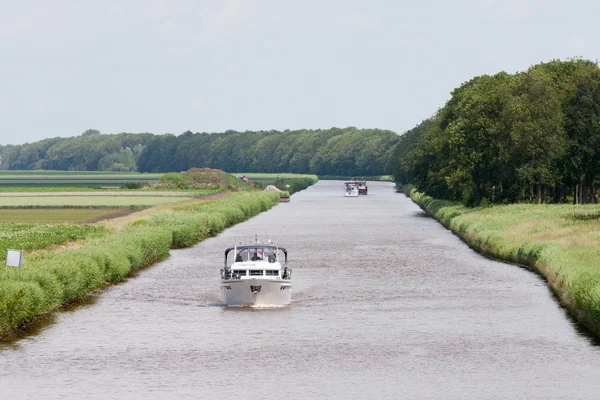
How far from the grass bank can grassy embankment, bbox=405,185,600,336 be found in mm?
22387

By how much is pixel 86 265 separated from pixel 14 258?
976 cm

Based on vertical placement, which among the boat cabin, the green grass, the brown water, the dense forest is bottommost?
the brown water

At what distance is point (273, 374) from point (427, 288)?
2432 cm

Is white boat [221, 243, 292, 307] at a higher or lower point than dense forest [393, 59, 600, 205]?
lower

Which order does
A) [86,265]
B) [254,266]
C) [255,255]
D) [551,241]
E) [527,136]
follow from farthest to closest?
1. [527,136]
2. [551,241]
3. [86,265]
4. [255,255]
5. [254,266]

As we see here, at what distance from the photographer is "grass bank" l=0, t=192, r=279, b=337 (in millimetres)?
43312

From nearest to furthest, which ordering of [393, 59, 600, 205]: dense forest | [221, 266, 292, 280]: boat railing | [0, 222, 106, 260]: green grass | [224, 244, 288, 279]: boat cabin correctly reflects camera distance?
1. [221, 266, 292, 280]: boat railing
2. [224, 244, 288, 279]: boat cabin
3. [0, 222, 106, 260]: green grass
4. [393, 59, 600, 205]: dense forest

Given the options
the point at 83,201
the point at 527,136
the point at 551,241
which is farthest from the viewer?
the point at 83,201

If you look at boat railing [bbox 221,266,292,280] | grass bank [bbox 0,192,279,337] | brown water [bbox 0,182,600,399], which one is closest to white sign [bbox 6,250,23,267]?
grass bank [bbox 0,192,279,337]

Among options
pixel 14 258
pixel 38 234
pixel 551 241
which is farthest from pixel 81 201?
pixel 14 258

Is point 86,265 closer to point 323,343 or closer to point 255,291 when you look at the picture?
point 255,291

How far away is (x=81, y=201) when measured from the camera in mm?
152500

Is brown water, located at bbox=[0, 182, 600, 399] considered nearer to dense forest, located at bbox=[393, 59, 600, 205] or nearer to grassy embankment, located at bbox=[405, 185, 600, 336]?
grassy embankment, located at bbox=[405, 185, 600, 336]

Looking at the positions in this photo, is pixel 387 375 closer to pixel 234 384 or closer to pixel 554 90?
pixel 234 384
